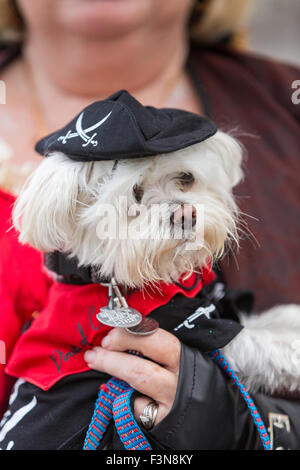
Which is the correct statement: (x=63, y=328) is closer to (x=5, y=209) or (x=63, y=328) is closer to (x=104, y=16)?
(x=5, y=209)

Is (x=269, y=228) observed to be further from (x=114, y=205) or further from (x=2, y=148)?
(x=2, y=148)

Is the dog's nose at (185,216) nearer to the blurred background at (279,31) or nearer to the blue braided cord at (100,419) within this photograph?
the blue braided cord at (100,419)

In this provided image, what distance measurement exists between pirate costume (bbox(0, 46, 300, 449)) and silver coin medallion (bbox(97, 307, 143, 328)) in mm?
59

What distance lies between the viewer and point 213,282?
1.02 metres

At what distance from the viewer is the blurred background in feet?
8.66

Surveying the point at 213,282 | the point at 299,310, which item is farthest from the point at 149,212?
the point at 299,310

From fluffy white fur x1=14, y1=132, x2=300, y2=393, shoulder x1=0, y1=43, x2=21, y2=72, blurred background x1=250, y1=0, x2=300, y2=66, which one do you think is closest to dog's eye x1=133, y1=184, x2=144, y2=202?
fluffy white fur x1=14, y1=132, x2=300, y2=393

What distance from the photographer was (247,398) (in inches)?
32.4

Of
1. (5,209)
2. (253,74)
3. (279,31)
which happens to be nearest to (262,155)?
(253,74)

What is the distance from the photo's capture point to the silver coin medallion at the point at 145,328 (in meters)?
0.82

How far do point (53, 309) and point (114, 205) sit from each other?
8.8 inches

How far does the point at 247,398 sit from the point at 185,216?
33cm

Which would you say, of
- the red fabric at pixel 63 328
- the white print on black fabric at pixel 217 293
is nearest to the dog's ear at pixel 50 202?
the red fabric at pixel 63 328

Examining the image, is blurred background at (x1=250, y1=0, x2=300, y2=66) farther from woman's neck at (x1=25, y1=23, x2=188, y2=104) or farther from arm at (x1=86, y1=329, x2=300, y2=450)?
arm at (x1=86, y1=329, x2=300, y2=450)
